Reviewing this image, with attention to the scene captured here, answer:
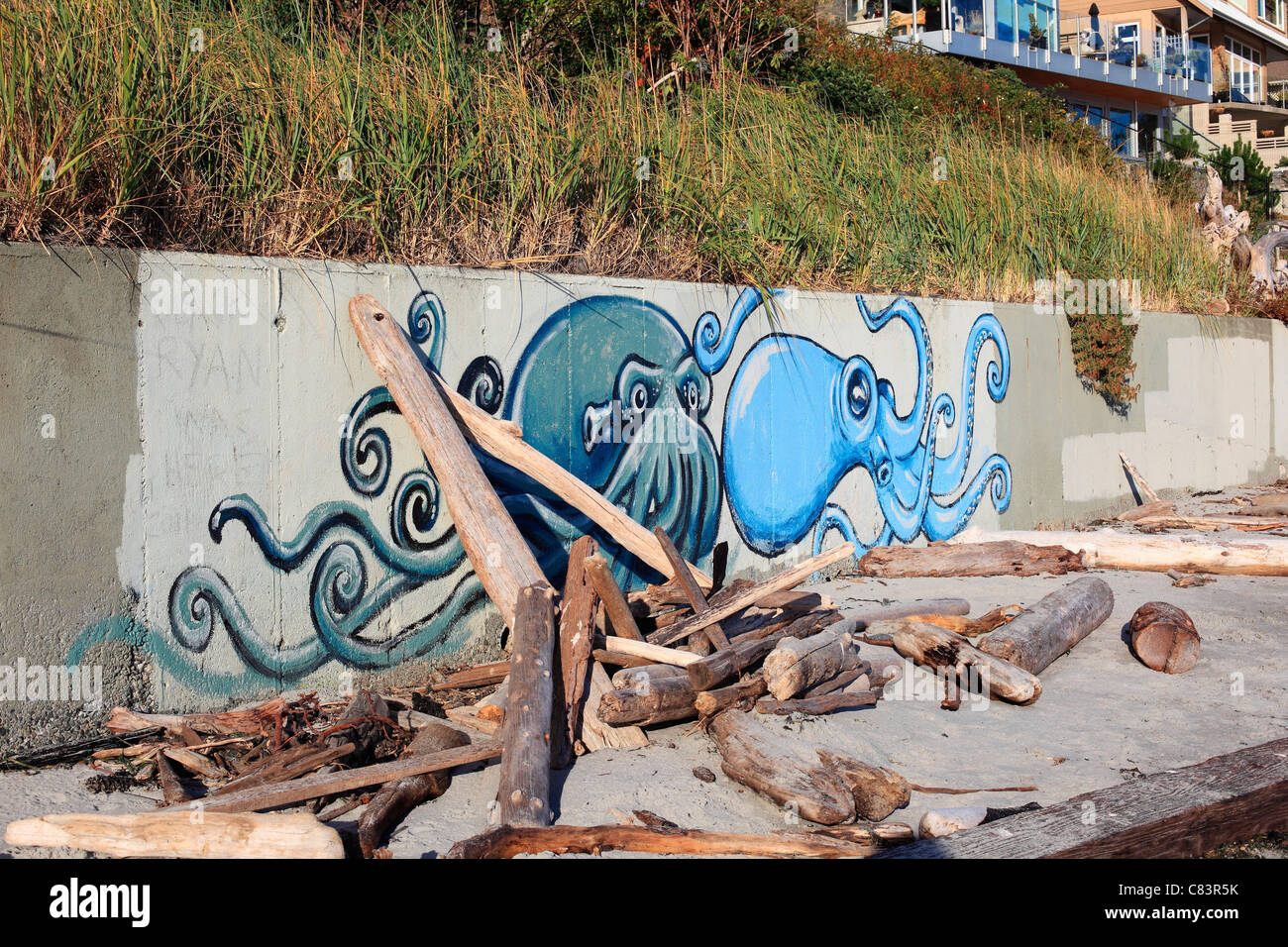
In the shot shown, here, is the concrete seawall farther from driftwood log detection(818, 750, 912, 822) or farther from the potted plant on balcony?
the potted plant on balcony

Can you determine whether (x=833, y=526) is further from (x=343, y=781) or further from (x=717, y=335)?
(x=343, y=781)

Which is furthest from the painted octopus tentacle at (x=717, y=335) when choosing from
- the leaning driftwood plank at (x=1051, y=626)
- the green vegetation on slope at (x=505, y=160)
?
the leaning driftwood plank at (x=1051, y=626)

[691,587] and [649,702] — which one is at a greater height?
[691,587]

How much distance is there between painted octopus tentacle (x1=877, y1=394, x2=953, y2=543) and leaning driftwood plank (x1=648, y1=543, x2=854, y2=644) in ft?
9.50

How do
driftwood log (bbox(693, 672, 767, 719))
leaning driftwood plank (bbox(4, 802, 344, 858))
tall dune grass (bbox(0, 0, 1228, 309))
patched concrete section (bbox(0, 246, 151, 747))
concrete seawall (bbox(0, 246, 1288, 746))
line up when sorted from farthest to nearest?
tall dune grass (bbox(0, 0, 1228, 309)), driftwood log (bbox(693, 672, 767, 719)), concrete seawall (bbox(0, 246, 1288, 746)), patched concrete section (bbox(0, 246, 151, 747)), leaning driftwood plank (bbox(4, 802, 344, 858))

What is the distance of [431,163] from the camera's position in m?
6.32

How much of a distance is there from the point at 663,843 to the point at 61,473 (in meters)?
2.88

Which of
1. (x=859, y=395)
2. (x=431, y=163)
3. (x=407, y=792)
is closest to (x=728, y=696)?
(x=407, y=792)

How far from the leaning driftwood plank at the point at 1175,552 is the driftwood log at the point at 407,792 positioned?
5.89m

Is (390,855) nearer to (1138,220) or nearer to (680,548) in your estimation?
(680,548)

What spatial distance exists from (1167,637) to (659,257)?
3895mm

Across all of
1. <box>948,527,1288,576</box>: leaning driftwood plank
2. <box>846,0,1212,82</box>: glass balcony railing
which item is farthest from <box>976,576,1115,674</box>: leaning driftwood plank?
<box>846,0,1212,82</box>: glass balcony railing

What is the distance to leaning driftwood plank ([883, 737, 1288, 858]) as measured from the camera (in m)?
3.41
